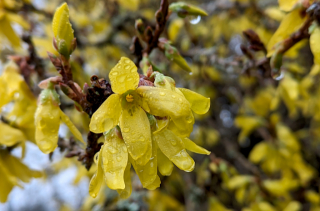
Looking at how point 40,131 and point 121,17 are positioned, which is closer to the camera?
point 40,131

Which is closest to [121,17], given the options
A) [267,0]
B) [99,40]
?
[99,40]

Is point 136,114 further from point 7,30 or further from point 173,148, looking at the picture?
point 7,30

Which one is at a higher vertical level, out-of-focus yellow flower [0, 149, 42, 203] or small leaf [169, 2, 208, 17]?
small leaf [169, 2, 208, 17]

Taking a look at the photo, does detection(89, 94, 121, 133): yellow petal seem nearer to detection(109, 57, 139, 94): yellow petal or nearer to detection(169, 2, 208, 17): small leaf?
detection(109, 57, 139, 94): yellow petal

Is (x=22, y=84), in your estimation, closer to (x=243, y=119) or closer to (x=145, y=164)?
(x=145, y=164)

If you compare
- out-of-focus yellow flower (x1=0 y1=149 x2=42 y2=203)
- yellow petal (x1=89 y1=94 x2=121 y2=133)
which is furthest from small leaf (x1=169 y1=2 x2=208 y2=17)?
out-of-focus yellow flower (x1=0 y1=149 x2=42 y2=203)

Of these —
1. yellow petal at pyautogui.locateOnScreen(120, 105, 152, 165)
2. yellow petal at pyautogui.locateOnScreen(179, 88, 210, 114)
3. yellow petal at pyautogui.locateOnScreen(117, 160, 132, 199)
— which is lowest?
yellow petal at pyautogui.locateOnScreen(117, 160, 132, 199)

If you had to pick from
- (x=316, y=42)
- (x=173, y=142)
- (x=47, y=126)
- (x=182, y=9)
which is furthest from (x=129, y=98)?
(x=316, y=42)
